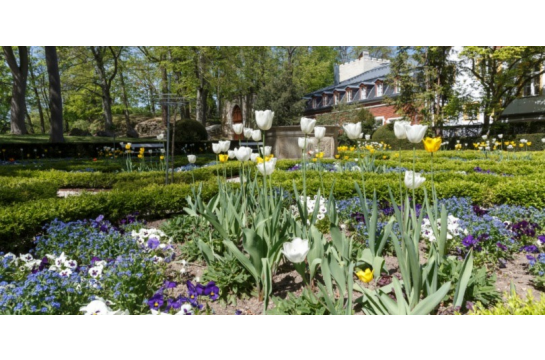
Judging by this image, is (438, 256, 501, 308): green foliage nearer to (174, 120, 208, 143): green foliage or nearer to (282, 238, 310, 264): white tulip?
(282, 238, 310, 264): white tulip

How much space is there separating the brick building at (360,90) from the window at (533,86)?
8.20 m

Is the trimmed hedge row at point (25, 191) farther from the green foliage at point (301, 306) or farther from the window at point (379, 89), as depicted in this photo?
the window at point (379, 89)

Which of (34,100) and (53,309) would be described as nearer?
(53,309)

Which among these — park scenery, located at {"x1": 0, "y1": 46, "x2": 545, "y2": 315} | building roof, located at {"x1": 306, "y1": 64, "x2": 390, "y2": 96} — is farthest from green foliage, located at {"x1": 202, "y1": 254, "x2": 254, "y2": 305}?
building roof, located at {"x1": 306, "y1": 64, "x2": 390, "y2": 96}

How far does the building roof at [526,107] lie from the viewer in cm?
1741

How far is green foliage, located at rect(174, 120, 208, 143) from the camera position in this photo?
17.8 m

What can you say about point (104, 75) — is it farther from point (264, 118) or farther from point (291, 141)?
point (264, 118)

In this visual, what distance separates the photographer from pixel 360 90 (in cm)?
2927

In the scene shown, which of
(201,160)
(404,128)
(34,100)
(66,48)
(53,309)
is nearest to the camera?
(404,128)

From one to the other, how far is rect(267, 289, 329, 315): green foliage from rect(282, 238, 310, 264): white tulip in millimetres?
439

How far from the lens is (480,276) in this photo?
2293 mm

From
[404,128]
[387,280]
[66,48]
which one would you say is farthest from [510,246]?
[66,48]

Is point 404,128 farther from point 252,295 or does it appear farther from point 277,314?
point 252,295

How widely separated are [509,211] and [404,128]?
2740 mm
